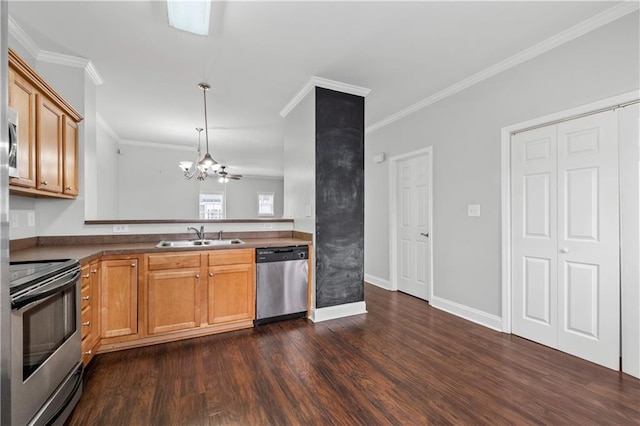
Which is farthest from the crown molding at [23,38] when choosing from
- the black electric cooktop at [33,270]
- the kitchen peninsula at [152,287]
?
the black electric cooktop at [33,270]

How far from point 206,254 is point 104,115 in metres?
3.33

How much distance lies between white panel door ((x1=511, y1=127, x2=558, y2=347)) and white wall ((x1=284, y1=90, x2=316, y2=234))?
206cm

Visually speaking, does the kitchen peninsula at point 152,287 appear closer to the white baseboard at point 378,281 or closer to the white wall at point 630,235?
the white baseboard at point 378,281

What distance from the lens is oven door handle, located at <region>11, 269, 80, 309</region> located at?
1323 mm

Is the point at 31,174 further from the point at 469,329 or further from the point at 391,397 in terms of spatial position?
the point at 469,329

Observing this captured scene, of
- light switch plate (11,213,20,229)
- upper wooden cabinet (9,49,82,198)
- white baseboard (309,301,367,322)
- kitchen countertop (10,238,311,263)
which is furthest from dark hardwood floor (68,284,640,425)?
upper wooden cabinet (9,49,82,198)

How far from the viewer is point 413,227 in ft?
14.0

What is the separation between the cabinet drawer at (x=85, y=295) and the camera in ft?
7.03

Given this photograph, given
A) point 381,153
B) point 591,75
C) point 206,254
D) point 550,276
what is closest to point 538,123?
point 591,75

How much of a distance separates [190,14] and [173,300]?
2.36 m

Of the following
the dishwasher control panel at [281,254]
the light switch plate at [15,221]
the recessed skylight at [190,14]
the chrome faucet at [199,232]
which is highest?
the recessed skylight at [190,14]

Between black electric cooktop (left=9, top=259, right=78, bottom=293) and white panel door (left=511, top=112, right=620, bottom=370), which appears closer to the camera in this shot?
black electric cooktop (left=9, top=259, right=78, bottom=293)

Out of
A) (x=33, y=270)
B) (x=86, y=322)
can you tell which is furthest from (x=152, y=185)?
(x=33, y=270)

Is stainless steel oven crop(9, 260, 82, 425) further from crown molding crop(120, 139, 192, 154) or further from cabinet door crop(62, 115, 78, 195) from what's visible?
crown molding crop(120, 139, 192, 154)
